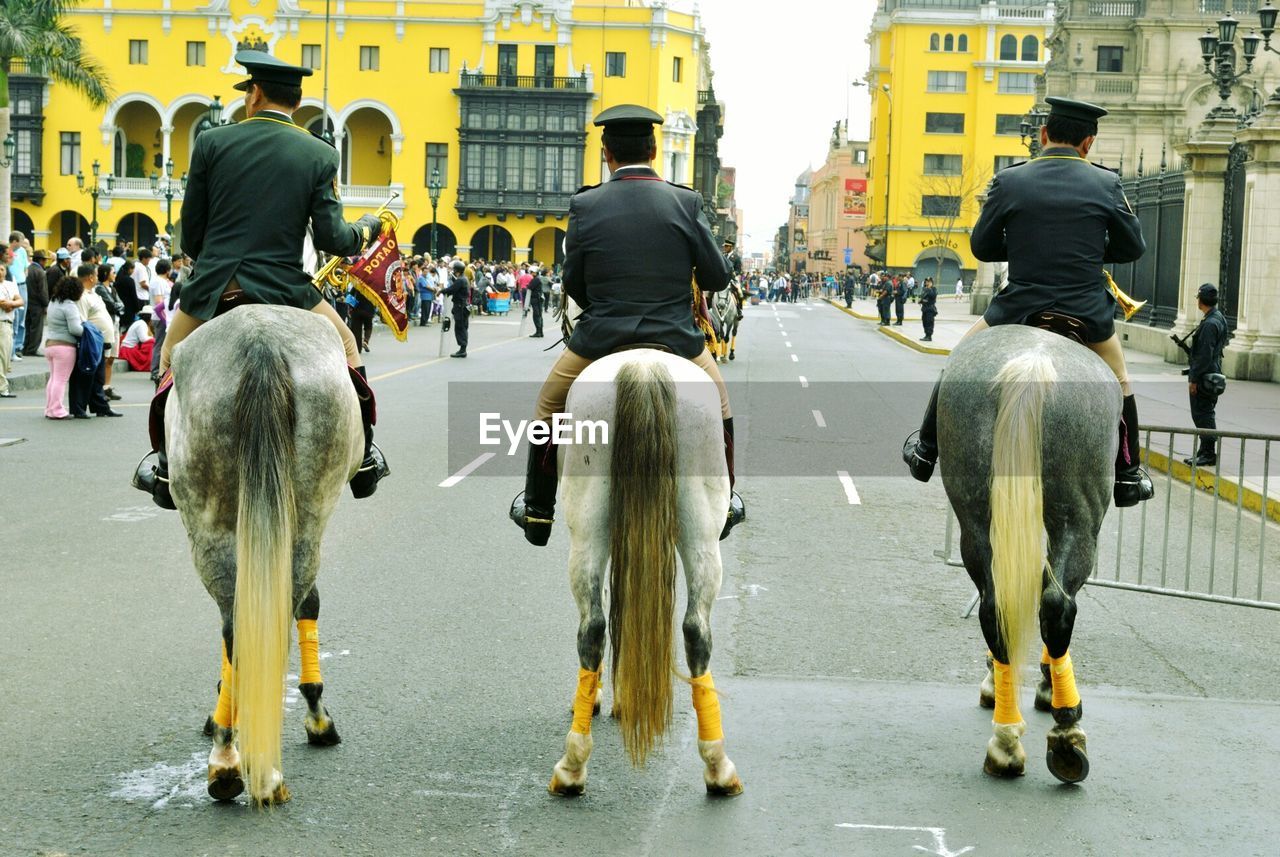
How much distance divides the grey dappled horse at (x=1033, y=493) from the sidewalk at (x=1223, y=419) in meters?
3.02

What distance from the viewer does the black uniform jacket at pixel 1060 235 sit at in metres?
6.20

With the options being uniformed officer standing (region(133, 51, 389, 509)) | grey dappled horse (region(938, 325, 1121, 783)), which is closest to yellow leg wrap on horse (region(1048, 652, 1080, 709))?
grey dappled horse (region(938, 325, 1121, 783))

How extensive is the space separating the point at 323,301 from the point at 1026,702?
11.8 ft

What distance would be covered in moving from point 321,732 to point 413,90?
255ft

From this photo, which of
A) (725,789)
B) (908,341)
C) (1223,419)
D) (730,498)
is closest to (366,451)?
(730,498)

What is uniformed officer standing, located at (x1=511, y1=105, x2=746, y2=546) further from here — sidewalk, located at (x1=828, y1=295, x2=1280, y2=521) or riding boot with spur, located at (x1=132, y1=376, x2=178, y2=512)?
sidewalk, located at (x1=828, y1=295, x2=1280, y2=521)

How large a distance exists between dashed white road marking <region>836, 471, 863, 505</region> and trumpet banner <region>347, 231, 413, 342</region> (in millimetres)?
4185

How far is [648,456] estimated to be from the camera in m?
5.41

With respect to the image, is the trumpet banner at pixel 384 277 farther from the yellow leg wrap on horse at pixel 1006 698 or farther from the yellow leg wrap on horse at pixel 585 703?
the yellow leg wrap on horse at pixel 1006 698

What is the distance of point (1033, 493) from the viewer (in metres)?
5.69

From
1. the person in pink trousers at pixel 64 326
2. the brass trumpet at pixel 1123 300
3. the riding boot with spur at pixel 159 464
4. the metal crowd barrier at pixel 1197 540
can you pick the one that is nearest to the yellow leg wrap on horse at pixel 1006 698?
the brass trumpet at pixel 1123 300

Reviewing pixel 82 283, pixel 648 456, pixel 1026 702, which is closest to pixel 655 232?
pixel 648 456

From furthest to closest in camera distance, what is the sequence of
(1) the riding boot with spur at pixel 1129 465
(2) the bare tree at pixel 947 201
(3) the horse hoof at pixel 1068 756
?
(2) the bare tree at pixel 947 201
(1) the riding boot with spur at pixel 1129 465
(3) the horse hoof at pixel 1068 756

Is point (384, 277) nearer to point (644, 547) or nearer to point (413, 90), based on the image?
point (644, 547)
